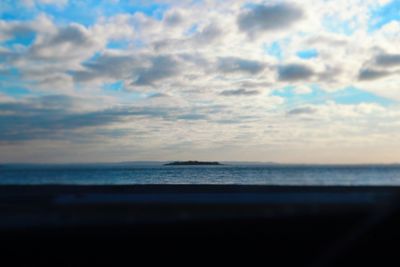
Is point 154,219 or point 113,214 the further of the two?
point 113,214

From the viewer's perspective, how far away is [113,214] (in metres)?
14.2

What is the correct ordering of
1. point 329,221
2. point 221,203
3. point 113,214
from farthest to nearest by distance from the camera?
point 221,203
point 113,214
point 329,221

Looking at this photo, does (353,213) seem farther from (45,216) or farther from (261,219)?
(45,216)

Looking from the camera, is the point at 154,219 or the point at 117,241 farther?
the point at 154,219

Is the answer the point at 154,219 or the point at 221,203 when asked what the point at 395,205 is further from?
the point at 154,219

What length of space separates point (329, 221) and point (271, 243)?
2051mm

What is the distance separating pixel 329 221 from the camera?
12680 mm

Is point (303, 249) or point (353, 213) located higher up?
point (353, 213)

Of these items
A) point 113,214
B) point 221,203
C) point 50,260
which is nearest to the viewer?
point 50,260

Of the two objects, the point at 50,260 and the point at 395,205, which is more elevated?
the point at 395,205

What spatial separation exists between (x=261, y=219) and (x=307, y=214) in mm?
1427

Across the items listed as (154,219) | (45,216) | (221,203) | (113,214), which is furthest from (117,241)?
(221,203)

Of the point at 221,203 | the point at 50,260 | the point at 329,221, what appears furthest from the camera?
the point at 221,203

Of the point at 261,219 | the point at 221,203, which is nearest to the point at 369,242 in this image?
the point at 261,219
